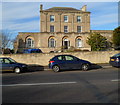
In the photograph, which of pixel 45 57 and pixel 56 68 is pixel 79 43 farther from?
pixel 56 68

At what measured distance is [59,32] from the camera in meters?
43.2

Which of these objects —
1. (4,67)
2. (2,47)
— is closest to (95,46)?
(2,47)

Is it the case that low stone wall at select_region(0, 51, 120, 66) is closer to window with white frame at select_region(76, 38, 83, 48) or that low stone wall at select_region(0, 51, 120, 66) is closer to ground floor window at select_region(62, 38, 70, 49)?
ground floor window at select_region(62, 38, 70, 49)

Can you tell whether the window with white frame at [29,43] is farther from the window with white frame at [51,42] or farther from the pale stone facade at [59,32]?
the window with white frame at [51,42]

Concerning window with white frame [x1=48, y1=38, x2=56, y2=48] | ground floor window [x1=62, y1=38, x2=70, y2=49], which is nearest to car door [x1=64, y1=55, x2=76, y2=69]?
window with white frame [x1=48, y1=38, x2=56, y2=48]

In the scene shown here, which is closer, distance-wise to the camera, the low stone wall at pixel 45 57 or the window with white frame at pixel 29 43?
the low stone wall at pixel 45 57

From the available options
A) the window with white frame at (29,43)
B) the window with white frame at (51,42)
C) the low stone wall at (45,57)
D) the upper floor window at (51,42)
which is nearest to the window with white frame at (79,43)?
the window with white frame at (51,42)

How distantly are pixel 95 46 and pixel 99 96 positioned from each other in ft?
110

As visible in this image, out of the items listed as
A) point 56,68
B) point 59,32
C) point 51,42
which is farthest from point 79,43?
point 56,68

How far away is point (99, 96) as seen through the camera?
229 inches

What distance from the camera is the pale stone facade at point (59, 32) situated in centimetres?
4209

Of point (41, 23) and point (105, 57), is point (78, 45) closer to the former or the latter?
point (41, 23)

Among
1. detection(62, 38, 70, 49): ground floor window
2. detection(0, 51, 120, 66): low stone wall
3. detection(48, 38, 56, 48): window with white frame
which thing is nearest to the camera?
detection(0, 51, 120, 66): low stone wall

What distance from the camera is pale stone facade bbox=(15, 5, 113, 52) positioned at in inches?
1657
